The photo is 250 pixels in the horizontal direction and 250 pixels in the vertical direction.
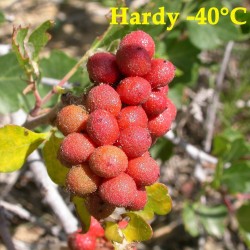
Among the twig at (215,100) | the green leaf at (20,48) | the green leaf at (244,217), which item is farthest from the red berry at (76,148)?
the twig at (215,100)

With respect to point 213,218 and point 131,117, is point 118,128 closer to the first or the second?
point 131,117

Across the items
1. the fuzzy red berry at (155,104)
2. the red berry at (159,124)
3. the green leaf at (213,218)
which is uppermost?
the fuzzy red berry at (155,104)

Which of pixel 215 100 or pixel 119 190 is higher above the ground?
pixel 119 190

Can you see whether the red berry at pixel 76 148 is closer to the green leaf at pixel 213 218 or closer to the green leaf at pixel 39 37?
the green leaf at pixel 39 37

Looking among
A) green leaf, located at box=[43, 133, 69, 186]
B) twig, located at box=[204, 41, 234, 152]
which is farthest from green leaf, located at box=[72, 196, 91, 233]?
twig, located at box=[204, 41, 234, 152]

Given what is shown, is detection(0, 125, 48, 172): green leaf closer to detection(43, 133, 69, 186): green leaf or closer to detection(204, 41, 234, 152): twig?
detection(43, 133, 69, 186): green leaf

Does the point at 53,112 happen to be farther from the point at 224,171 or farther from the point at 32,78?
the point at 224,171

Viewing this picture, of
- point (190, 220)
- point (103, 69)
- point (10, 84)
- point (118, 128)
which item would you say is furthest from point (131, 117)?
point (190, 220)
